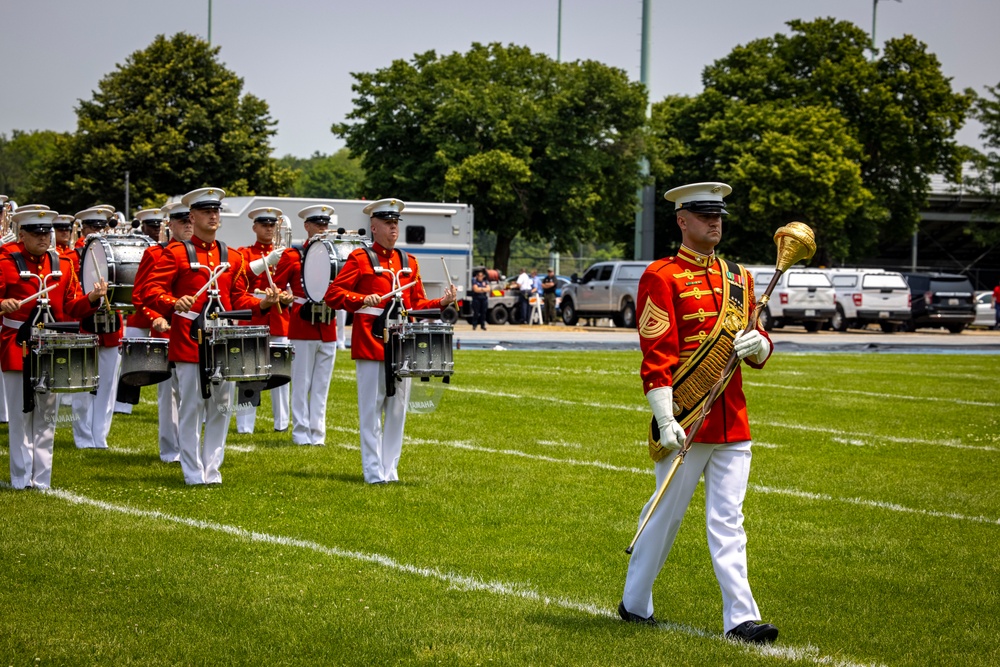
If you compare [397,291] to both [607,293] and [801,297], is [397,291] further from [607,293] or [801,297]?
[801,297]

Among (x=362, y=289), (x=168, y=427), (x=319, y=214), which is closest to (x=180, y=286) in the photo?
(x=362, y=289)

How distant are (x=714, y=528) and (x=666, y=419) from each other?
594 millimetres

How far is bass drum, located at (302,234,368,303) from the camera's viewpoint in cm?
1202

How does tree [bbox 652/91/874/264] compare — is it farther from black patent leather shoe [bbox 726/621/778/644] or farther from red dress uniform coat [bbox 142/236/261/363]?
black patent leather shoe [bbox 726/621/778/644]

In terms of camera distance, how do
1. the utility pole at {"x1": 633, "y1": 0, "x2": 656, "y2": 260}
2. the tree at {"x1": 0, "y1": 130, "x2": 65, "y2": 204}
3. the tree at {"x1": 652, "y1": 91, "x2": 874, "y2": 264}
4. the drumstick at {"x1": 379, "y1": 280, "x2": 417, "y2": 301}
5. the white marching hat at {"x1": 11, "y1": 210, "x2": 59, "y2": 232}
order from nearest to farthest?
1. the white marching hat at {"x1": 11, "y1": 210, "x2": 59, "y2": 232}
2. the drumstick at {"x1": 379, "y1": 280, "x2": 417, "y2": 301}
3. the tree at {"x1": 652, "y1": 91, "x2": 874, "y2": 264}
4. the utility pole at {"x1": 633, "y1": 0, "x2": 656, "y2": 260}
5. the tree at {"x1": 0, "y1": 130, "x2": 65, "y2": 204}

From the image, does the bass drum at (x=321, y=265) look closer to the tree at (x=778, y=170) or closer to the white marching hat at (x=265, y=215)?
the white marching hat at (x=265, y=215)

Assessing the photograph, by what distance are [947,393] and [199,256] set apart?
1275 cm

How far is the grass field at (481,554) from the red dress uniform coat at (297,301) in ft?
3.68

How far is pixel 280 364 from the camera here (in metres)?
10.8

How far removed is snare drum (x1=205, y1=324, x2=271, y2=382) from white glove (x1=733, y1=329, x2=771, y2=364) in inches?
191

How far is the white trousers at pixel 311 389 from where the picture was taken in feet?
43.2

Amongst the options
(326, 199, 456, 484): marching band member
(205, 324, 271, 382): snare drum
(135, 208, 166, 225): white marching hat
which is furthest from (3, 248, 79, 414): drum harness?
(135, 208, 166, 225): white marching hat

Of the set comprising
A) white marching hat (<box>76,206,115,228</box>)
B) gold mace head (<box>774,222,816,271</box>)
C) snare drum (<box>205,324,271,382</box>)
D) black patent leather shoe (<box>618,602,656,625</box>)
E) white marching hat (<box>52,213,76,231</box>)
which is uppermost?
white marching hat (<box>76,206,115,228</box>)

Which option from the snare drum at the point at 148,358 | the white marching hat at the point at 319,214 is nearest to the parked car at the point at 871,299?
the white marching hat at the point at 319,214
